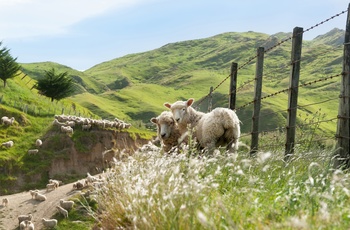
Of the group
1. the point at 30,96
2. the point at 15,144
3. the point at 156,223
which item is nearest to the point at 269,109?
the point at 30,96

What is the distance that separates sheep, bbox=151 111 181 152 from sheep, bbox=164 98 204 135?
185mm

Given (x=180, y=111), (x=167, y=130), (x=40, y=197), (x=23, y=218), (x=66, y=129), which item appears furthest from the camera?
(x=66, y=129)

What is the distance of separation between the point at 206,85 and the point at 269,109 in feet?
210

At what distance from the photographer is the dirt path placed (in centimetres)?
1569

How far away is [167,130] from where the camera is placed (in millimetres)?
13805

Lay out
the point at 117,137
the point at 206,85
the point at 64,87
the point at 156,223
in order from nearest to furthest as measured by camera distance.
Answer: the point at 156,223
the point at 117,137
the point at 64,87
the point at 206,85

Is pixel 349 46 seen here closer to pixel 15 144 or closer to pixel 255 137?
pixel 255 137

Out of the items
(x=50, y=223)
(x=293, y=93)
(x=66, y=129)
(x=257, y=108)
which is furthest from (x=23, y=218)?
(x=66, y=129)

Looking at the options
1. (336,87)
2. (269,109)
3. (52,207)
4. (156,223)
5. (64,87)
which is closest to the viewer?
(156,223)

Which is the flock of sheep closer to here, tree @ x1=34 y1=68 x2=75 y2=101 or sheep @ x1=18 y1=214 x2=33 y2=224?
sheep @ x1=18 y1=214 x2=33 y2=224

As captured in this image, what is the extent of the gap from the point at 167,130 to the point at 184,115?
0.65 m

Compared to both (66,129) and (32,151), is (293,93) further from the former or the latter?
(32,151)

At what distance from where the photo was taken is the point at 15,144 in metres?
25.7

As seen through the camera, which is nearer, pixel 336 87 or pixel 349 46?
pixel 349 46
